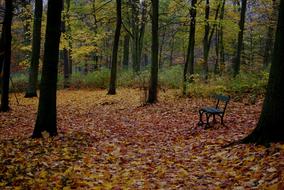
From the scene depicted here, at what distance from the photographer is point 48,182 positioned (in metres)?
6.18

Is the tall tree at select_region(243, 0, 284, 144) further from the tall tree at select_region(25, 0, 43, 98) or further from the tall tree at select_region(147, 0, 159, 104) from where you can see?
the tall tree at select_region(25, 0, 43, 98)

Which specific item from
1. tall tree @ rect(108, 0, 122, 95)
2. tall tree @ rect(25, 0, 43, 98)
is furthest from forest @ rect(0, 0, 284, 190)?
tall tree @ rect(25, 0, 43, 98)

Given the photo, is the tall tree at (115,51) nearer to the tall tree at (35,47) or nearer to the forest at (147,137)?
the forest at (147,137)

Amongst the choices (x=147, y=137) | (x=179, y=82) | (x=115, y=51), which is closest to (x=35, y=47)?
(x=115, y=51)

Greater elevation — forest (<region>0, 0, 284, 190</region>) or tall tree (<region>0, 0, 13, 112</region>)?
tall tree (<region>0, 0, 13, 112</region>)

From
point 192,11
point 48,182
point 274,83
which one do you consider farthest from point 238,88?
point 48,182

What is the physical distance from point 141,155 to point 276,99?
3402 mm

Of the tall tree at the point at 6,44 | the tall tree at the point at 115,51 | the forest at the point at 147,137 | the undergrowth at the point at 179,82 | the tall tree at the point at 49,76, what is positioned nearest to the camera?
the forest at the point at 147,137

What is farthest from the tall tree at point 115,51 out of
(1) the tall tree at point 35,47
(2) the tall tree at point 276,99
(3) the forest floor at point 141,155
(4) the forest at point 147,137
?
(2) the tall tree at point 276,99

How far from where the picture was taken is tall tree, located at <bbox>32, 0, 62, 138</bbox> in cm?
946

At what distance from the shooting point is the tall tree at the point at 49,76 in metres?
9.46

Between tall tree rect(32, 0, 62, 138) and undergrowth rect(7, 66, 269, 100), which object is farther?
undergrowth rect(7, 66, 269, 100)

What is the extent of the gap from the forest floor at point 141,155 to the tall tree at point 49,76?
0.63m

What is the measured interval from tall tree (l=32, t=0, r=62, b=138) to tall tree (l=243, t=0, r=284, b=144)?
571 centimetres
